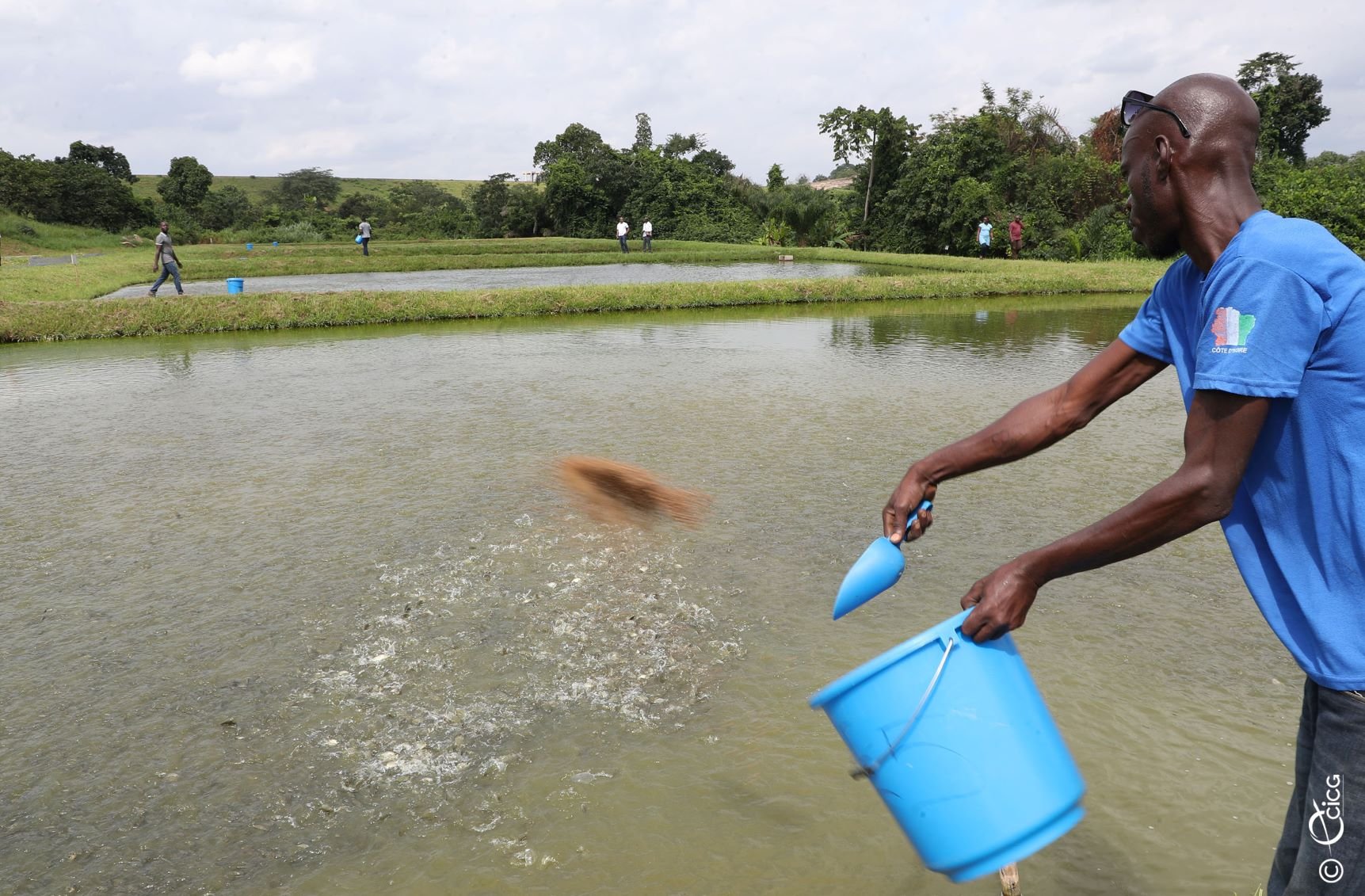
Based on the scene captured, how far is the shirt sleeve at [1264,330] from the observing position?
155 cm

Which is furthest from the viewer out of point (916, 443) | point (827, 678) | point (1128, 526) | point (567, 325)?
point (567, 325)

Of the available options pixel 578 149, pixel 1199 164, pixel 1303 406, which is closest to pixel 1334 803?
pixel 1303 406

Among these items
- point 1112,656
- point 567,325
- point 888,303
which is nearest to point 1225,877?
point 1112,656

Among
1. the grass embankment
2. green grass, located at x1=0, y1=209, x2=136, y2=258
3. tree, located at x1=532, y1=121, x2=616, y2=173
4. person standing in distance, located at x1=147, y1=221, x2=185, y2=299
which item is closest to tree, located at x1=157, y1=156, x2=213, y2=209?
green grass, located at x1=0, y1=209, x2=136, y2=258

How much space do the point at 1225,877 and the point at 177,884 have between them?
2.79 meters

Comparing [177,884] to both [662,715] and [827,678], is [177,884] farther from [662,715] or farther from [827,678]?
[827,678]

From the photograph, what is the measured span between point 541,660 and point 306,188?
274 feet

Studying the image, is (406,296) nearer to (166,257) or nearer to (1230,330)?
(166,257)

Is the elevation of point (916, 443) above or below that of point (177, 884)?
above

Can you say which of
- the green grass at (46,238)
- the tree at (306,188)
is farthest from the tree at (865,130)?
the tree at (306,188)

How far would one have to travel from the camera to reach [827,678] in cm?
369

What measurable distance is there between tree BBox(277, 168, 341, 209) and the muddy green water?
72.8m

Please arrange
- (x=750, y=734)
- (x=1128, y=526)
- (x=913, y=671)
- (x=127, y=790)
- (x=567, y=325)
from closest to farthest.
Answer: (x=1128, y=526) → (x=913, y=671) → (x=127, y=790) → (x=750, y=734) → (x=567, y=325)

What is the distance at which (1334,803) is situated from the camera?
162 cm
